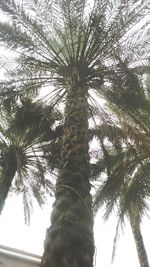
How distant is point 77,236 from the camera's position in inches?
172

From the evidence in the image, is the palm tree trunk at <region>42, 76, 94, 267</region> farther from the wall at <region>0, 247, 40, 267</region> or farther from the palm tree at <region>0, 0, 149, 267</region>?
the wall at <region>0, 247, 40, 267</region>

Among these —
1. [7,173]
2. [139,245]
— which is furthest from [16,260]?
[139,245]

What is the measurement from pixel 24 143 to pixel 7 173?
51.0 inches

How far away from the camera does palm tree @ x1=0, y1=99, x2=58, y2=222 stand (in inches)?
392

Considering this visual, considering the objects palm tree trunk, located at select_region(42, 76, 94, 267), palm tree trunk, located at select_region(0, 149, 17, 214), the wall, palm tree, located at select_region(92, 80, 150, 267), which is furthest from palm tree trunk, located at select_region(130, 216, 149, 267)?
palm tree trunk, located at select_region(42, 76, 94, 267)

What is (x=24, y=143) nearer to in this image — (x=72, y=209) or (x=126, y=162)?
(x=126, y=162)

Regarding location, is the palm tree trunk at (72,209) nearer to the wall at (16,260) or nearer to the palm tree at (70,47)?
the palm tree at (70,47)

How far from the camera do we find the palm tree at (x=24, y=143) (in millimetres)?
9969

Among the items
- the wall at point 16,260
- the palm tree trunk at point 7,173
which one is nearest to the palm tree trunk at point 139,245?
the wall at point 16,260

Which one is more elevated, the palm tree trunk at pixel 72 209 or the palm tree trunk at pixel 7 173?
the palm tree trunk at pixel 7 173

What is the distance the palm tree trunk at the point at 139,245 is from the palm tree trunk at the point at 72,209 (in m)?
5.96

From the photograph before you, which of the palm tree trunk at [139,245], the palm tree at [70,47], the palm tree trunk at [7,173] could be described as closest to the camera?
the palm tree at [70,47]

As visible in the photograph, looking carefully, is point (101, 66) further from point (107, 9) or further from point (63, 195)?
point (63, 195)

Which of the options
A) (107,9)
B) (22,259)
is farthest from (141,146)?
(22,259)
